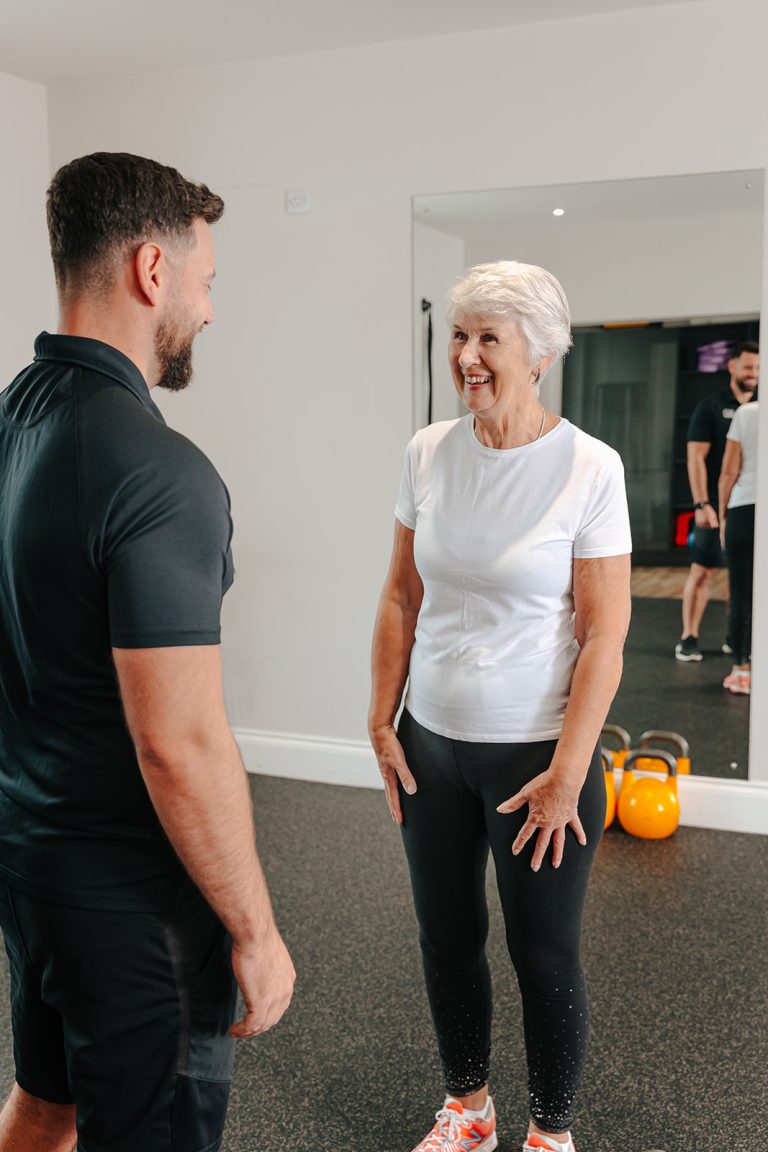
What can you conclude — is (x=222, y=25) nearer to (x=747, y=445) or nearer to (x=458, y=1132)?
(x=747, y=445)

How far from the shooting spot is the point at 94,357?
1130 mm

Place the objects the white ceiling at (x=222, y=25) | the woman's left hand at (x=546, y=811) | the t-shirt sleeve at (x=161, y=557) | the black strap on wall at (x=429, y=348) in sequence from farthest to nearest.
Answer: the black strap on wall at (x=429, y=348)
the white ceiling at (x=222, y=25)
the woman's left hand at (x=546, y=811)
the t-shirt sleeve at (x=161, y=557)

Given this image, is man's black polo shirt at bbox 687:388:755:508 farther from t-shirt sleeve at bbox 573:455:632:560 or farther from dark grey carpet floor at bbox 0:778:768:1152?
t-shirt sleeve at bbox 573:455:632:560

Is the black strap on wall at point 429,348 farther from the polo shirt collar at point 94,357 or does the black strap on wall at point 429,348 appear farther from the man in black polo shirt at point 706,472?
the polo shirt collar at point 94,357

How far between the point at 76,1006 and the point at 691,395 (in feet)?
9.26

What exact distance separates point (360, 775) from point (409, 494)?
2213 millimetres

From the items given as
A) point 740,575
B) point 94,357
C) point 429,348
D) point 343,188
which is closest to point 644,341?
point 429,348

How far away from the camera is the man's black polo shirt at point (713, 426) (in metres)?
3.29

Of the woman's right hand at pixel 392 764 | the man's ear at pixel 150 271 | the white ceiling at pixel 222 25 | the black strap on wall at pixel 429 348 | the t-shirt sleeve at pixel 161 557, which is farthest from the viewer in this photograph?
the black strap on wall at pixel 429 348

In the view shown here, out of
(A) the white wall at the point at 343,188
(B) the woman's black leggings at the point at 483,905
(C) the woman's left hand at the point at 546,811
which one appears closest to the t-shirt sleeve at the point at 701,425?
(A) the white wall at the point at 343,188

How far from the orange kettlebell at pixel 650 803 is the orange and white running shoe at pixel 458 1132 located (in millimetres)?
1516

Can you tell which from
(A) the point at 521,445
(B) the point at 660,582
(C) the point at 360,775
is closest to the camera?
(A) the point at 521,445

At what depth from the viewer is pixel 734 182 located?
3.13m

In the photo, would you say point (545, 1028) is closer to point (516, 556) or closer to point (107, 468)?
point (516, 556)
